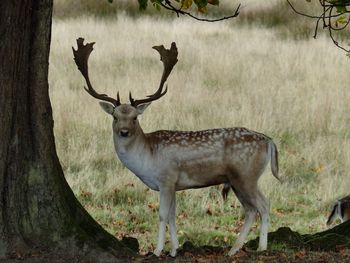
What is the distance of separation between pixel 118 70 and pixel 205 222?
870 cm

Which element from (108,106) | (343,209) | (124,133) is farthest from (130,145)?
(343,209)

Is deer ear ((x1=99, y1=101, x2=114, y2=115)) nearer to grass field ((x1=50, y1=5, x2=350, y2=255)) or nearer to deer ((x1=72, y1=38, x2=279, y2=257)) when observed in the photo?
deer ((x1=72, y1=38, x2=279, y2=257))

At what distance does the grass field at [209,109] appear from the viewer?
10.1 metres

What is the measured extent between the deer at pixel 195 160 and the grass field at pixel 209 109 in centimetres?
169

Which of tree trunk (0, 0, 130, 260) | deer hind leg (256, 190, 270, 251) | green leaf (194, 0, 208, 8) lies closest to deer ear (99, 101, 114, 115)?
tree trunk (0, 0, 130, 260)

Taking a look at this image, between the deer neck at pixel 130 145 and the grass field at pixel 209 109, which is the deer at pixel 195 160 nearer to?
the deer neck at pixel 130 145

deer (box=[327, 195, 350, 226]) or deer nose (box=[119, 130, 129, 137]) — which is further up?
deer nose (box=[119, 130, 129, 137])

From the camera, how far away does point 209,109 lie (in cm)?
1464

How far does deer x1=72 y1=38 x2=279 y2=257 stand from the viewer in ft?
23.8

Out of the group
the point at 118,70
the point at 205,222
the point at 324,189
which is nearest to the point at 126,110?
the point at 205,222

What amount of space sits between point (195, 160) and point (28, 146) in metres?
1.44

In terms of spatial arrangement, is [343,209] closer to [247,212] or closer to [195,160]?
[247,212]

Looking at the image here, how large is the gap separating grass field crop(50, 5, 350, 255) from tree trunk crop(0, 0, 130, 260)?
2.46 meters

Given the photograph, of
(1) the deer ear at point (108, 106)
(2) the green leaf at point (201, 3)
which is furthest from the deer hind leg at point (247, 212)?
(2) the green leaf at point (201, 3)
